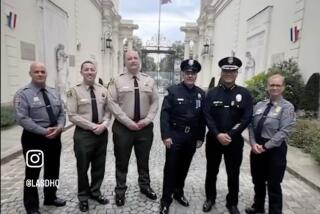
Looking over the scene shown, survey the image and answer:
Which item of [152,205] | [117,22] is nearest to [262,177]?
[152,205]

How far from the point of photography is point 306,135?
654 cm

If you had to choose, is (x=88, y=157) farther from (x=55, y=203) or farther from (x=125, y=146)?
(x=55, y=203)

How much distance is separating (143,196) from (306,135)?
4.45 m

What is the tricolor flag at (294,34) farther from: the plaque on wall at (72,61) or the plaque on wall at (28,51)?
the plaque on wall at (72,61)

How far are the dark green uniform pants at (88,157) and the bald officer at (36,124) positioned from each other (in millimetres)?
258

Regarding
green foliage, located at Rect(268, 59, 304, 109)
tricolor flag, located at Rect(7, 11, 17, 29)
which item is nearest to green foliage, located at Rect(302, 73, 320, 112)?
green foliage, located at Rect(268, 59, 304, 109)

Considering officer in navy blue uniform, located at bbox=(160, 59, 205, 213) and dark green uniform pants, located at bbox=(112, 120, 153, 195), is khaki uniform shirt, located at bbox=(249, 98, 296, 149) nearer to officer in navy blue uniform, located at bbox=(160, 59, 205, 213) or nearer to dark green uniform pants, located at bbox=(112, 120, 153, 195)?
officer in navy blue uniform, located at bbox=(160, 59, 205, 213)

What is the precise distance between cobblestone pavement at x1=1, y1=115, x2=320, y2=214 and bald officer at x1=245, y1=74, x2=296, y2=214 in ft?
2.19

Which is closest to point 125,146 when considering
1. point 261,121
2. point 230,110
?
point 230,110

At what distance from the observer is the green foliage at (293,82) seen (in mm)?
7996

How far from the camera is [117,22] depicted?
26578mm

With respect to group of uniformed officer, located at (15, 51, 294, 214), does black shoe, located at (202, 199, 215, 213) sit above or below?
below

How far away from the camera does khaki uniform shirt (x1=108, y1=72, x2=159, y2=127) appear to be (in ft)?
11.7

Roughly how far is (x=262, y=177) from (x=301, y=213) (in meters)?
0.75
